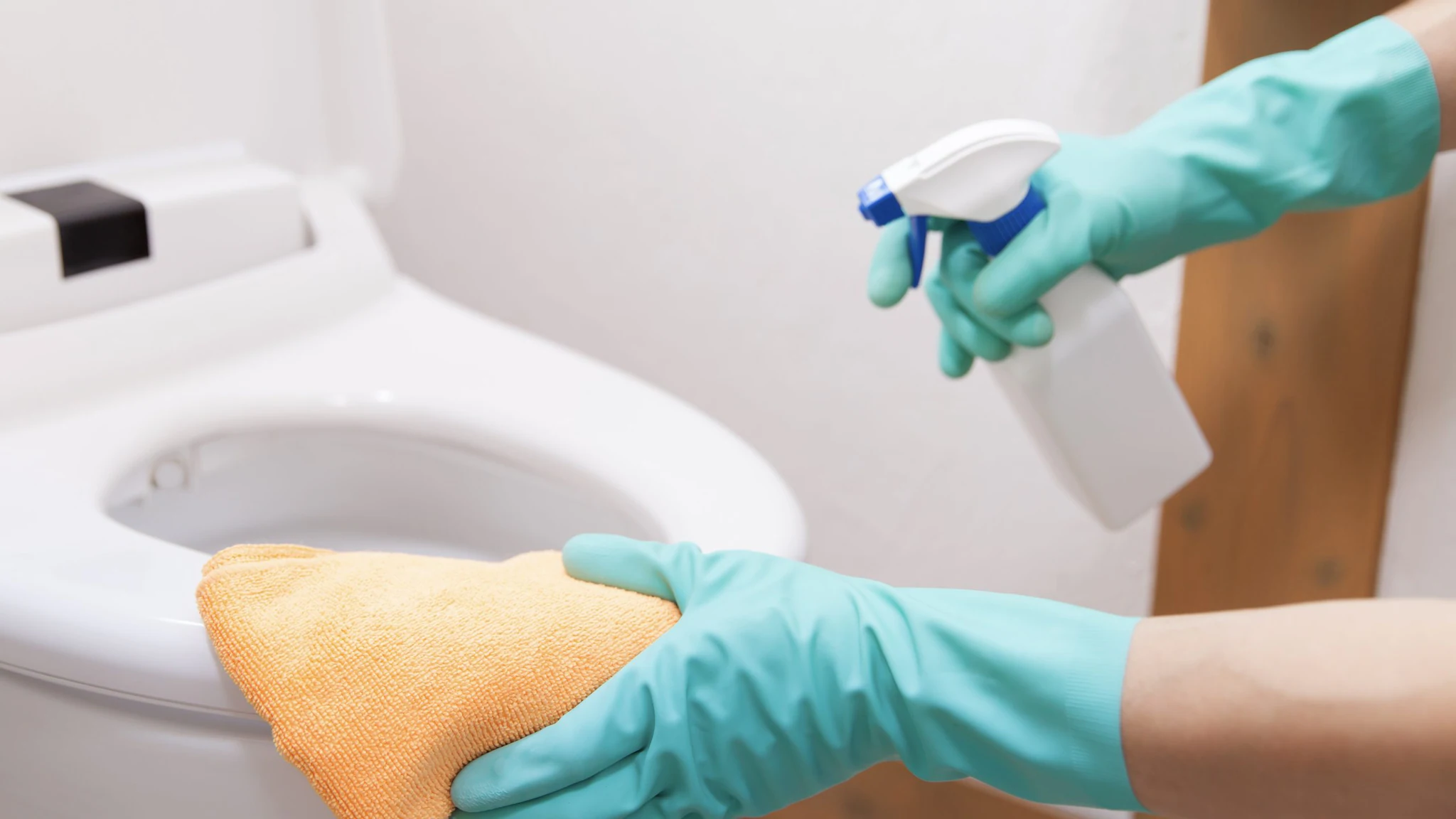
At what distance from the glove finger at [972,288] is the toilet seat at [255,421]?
14 cm

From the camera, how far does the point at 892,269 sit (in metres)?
0.68

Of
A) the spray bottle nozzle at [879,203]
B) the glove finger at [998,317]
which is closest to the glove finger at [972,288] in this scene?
the glove finger at [998,317]

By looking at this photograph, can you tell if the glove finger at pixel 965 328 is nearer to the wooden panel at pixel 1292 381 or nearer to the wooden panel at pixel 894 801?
the wooden panel at pixel 1292 381

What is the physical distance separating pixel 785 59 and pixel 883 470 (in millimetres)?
332

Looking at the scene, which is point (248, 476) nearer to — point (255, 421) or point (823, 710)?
point (255, 421)

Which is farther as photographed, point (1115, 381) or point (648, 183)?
point (648, 183)

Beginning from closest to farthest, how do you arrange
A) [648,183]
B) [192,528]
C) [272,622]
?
[272,622] < [192,528] < [648,183]

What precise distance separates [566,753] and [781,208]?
620mm

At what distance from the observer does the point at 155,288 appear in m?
0.79

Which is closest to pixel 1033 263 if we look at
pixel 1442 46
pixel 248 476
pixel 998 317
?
pixel 998 317

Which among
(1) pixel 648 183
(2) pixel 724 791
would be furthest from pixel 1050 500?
(2) pixel 724 791

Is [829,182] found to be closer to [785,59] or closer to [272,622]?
[785,59]

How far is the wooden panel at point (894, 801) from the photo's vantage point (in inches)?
43.9

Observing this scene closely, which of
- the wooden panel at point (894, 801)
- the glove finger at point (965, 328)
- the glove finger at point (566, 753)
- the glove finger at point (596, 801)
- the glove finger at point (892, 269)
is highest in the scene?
the glove finger at point (892, 269)
